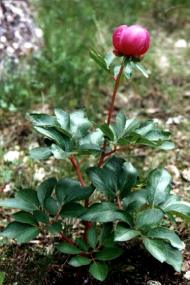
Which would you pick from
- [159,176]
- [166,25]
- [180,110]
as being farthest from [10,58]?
[159,176]

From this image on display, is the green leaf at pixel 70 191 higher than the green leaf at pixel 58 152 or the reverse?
the reverse

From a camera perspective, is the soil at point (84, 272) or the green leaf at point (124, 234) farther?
the soil at point (84, 272)

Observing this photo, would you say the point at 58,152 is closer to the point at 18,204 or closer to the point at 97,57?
the point at 18,204

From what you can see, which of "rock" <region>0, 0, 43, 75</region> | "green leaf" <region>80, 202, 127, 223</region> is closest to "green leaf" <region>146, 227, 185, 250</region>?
"green leaf" <region>80, 202, 127, 223</region>

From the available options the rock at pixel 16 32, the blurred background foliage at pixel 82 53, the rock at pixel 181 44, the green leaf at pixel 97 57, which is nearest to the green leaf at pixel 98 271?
the green leaf at pixel 97 57

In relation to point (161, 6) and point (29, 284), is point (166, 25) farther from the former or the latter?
Result: point (29, 284)

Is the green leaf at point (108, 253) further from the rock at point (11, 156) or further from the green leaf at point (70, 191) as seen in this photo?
the rock at point (11, 156)

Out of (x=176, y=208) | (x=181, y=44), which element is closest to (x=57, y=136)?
(x=176, y=208)
